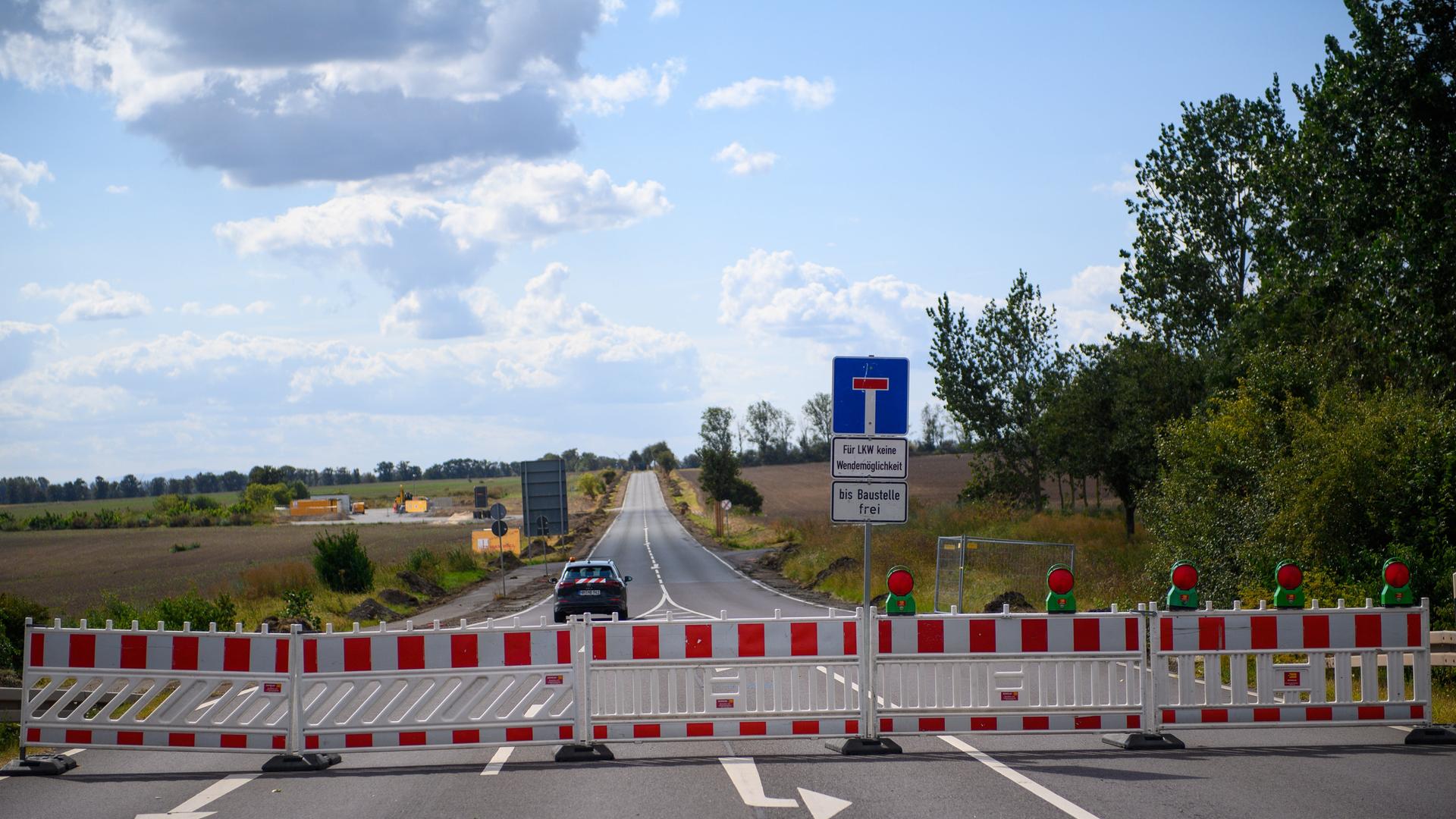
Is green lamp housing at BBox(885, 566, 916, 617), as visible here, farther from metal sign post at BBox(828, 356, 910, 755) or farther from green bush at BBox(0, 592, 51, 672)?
green bush at BBox(0, 592, 51, 672)

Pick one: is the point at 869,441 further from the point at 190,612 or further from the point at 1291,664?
the point at 190,612

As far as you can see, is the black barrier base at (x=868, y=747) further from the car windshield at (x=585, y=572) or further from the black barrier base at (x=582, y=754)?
the car windshield at (x=585, y=572)

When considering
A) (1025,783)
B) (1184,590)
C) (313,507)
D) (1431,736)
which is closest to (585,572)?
(1184,590)

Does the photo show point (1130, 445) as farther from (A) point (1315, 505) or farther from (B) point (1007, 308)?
(A) point (1315, 505)

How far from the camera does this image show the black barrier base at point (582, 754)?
957cm

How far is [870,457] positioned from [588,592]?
17.1 meters

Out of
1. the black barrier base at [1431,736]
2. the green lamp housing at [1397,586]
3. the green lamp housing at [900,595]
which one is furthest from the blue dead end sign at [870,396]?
the black barrier base at [1431,736]

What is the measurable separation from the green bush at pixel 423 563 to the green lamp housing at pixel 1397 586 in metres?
35.6

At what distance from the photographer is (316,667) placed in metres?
9.47

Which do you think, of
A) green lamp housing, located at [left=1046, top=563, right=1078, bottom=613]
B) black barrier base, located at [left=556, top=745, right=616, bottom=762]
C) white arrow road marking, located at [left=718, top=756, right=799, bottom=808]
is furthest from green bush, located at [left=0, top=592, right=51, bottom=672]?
green lamp housing, located at [left=1046, top=563, right=1078, bottom=613]

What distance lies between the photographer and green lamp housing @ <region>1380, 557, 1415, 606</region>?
1019 centimetres

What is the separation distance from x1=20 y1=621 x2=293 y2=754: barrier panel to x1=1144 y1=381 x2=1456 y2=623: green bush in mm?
13899

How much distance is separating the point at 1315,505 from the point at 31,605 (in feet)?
66.7

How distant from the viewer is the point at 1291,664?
10117mm
